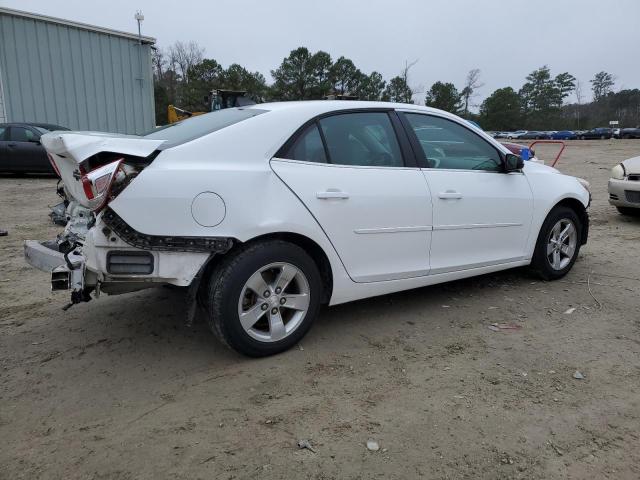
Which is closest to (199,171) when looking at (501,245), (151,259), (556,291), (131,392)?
(151,259)

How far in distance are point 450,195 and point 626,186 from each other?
5.09m

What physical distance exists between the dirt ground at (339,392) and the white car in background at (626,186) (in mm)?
3695

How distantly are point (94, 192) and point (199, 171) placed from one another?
55 centimetres

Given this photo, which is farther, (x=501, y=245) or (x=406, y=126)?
(x=501, y=245)

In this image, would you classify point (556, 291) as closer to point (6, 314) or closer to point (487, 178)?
point (487, 178)

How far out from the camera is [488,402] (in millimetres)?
2770

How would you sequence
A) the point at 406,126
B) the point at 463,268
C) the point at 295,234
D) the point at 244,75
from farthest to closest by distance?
the point at 244,75, the point at 463,268, the point at 406,126, the point at 295,234

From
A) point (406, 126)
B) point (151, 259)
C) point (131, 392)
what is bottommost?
point (131, 392)

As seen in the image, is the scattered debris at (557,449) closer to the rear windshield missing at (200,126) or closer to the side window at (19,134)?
the rear windshield missing at (200,126)

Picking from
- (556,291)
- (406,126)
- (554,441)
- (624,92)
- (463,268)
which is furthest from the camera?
(624,92)

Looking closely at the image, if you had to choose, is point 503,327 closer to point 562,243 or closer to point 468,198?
point 468,198

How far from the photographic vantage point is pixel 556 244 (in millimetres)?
4848

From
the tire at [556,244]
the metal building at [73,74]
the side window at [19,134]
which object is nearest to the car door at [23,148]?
the side window at [19,134]

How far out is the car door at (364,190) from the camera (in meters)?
3.26
